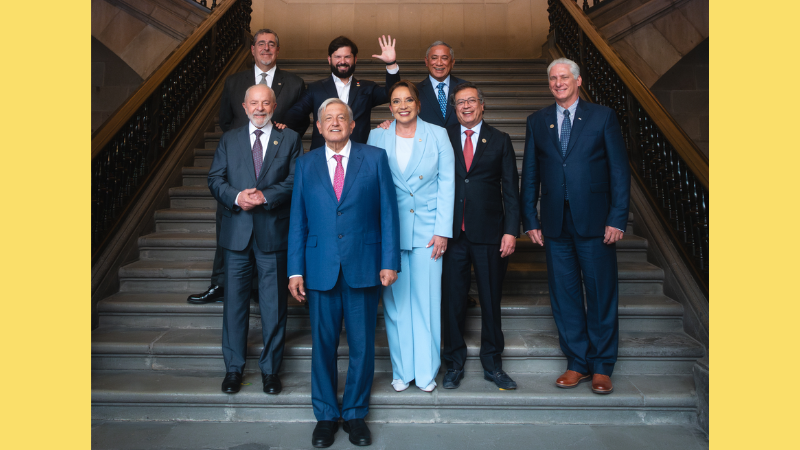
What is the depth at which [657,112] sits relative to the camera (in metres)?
3.90

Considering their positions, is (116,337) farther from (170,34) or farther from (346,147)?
(170,34)

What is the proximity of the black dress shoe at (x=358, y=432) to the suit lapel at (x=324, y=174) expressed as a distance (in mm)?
1060

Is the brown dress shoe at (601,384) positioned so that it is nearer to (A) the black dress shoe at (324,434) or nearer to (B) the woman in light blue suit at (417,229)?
(B) the woman in light blue suit at (417,229)

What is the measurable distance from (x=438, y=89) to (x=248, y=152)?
4.14 ft

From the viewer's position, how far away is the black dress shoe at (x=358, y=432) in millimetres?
2578

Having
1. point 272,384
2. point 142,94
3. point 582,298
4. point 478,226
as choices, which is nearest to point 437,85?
point 478,226

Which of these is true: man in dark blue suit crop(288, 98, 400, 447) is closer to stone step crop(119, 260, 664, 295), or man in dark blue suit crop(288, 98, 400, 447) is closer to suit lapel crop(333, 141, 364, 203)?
suit lapel crop(333, 141, 364, 203)

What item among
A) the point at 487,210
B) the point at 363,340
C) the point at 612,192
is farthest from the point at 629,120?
the point at 363,340

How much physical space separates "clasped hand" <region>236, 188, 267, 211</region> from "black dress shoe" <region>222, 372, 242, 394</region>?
0.89 metres

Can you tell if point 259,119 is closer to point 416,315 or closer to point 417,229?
point 417,229

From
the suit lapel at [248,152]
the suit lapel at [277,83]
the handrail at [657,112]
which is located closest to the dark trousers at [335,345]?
the suit lapel at [248,152]

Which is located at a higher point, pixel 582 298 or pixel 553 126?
pixel 553 126

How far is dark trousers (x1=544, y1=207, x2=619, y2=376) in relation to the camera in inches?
115

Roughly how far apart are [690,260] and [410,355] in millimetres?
1874
